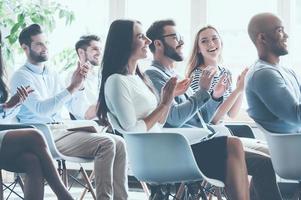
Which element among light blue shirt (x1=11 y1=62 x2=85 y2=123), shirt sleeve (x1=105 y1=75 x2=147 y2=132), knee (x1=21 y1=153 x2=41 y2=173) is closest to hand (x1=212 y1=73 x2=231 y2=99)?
shirt sleeve (x1=105 y1=75 x2=147 y2=132)

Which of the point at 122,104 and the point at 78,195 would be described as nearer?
the point at 122,104

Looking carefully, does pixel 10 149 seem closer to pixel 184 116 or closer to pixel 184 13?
pixel 184 116

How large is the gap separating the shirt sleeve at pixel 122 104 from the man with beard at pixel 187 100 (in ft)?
0.92

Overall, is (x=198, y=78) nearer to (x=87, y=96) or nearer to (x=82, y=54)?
(x=87, y=96)

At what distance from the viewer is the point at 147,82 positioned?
3.46m

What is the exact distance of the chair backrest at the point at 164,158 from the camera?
2822 millimetres

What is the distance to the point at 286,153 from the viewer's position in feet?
9.25

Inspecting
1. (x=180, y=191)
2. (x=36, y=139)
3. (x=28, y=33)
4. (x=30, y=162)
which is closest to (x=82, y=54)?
(x=28, y=33)

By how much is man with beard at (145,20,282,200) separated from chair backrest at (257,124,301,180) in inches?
4.8

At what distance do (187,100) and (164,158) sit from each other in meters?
0.50

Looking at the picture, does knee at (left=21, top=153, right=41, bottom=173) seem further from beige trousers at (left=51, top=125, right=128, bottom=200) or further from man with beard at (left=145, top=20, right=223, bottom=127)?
man with beard at (left=145, top=20, right=223, bottom=127)

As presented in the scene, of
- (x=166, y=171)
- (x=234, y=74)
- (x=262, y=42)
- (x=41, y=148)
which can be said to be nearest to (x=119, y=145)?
(x=41, y=148)

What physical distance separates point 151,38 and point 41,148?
3.20 ft

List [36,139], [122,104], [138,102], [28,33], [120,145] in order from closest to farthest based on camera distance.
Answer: [122,104] → [138,102] → [36,139] → [120,145] → [28,33]
